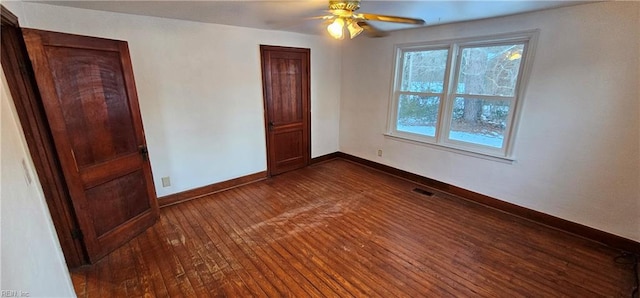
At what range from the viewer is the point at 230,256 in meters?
2.42

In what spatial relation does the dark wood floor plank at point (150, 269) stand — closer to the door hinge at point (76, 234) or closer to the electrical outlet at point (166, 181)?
the door hinge at point (76, 234)

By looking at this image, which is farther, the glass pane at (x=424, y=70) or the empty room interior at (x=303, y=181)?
the glass pane at (x=424, y=70)

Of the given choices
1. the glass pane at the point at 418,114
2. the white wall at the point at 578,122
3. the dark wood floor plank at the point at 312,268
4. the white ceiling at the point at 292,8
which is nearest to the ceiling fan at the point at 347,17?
the white ceiling at the point at 292,8

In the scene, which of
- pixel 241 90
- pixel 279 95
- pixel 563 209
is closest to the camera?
pixel 563 209

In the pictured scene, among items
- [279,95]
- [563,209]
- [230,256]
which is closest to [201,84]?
[279,95]

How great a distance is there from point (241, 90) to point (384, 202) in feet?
8.36

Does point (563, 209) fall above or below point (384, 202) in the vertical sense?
above

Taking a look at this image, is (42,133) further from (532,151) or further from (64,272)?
(532,151)

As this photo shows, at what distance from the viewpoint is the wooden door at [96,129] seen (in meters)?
1.99

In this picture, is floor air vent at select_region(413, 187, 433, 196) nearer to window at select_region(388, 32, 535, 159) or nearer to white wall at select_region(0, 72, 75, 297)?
window at select_region(388, 32, 535, 159)

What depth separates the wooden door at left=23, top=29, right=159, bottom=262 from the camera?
1.99 m

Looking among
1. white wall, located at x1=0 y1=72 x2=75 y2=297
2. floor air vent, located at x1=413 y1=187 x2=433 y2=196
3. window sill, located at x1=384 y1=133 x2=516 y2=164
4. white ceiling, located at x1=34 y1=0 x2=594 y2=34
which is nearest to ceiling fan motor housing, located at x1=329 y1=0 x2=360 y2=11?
white ceiling, located at x1=34 y1=0 x2=594 y2=34

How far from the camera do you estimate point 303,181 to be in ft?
13.6

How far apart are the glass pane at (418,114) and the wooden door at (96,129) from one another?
354cm
